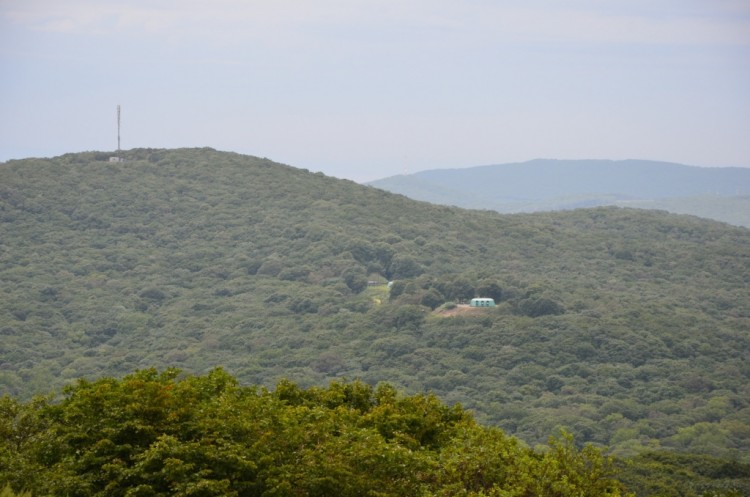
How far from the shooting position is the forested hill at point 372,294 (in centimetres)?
8512

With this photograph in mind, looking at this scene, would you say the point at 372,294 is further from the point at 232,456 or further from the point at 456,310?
the point at 232,456

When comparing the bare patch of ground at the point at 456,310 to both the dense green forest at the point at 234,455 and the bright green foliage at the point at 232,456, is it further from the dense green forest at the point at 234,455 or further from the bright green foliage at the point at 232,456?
the bright green foliage at the point at 232,456

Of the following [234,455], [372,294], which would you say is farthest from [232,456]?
[372,294]

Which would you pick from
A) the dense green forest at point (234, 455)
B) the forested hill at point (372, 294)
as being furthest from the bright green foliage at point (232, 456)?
the forested hill at point (372, 294)

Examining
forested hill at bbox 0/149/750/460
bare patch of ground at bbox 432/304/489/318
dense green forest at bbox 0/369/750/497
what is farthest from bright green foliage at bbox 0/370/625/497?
bare patch of ground at bbox 432/304/489/318

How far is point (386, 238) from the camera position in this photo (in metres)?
132

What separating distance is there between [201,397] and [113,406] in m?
4.27

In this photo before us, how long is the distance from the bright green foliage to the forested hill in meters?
44.0

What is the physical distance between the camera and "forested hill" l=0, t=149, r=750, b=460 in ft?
279

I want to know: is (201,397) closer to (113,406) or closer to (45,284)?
(113,406)

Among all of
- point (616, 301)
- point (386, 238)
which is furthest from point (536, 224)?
point (616, 301)

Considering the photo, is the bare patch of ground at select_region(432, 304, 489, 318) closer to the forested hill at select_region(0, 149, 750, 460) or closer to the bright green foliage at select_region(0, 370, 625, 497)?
the forested hill at select_region(0, 149, 750, 460)

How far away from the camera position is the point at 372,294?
11500 cm

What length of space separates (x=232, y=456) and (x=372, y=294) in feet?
304
